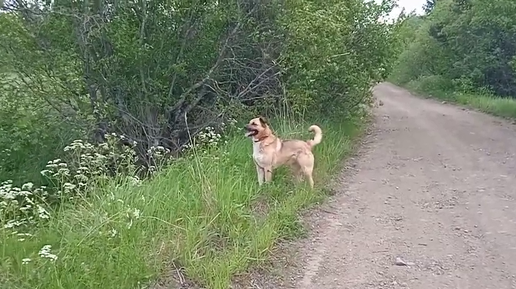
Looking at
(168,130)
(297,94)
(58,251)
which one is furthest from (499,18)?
(58,251)

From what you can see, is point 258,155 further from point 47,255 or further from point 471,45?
point 471,45

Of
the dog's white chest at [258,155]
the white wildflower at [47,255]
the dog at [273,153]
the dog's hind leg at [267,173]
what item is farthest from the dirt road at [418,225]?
the white wildflower at [47,255]

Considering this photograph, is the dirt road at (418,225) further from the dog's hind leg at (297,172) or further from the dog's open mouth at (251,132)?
the dog's open mouth at (251,132)

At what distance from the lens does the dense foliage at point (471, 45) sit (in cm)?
2597

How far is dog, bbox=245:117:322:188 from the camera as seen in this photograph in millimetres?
Result: 8016

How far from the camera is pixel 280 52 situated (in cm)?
1184

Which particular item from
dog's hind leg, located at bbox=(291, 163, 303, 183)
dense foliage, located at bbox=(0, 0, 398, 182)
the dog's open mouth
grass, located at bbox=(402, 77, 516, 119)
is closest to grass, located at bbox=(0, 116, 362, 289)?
dog's hind leg, located at bbox=(291, 163, 303, 183)

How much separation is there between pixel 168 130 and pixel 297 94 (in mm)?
2653

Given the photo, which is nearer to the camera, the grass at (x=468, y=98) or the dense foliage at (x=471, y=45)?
the grass at (x=468, y=98)

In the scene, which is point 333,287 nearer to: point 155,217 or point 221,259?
point 221,259

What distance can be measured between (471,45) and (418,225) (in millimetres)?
25457

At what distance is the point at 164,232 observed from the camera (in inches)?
216

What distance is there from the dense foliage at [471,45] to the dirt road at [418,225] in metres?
12.8

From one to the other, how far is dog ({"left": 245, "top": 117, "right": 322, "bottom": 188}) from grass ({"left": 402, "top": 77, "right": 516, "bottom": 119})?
13816 mm
